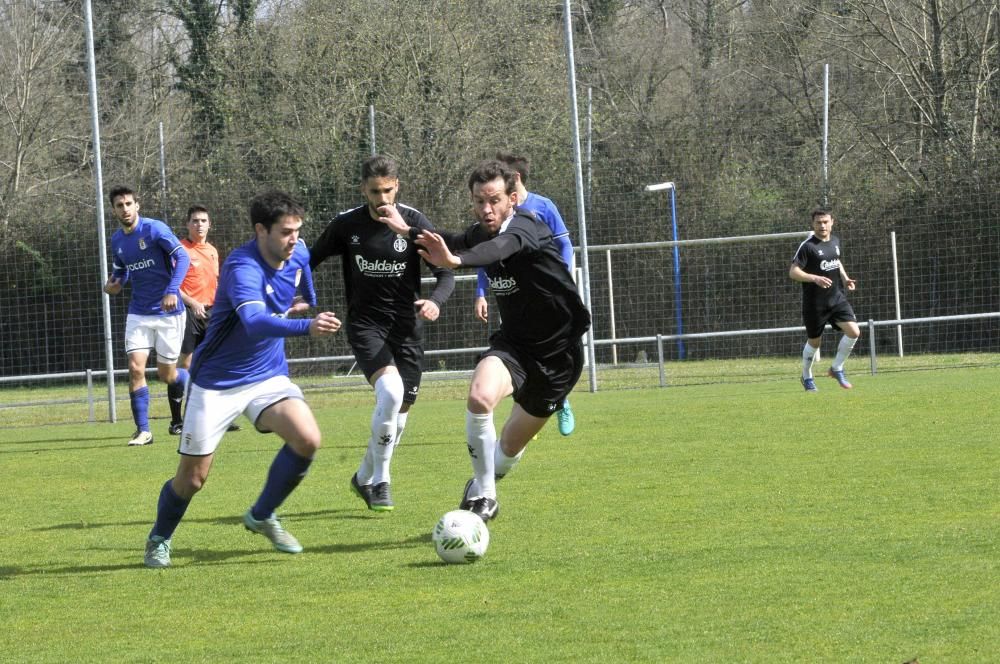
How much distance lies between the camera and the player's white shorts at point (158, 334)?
1170 cm

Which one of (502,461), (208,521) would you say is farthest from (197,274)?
(502,461)

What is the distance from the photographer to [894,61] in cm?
2419

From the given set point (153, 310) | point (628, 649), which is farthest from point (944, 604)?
point (153, 310)

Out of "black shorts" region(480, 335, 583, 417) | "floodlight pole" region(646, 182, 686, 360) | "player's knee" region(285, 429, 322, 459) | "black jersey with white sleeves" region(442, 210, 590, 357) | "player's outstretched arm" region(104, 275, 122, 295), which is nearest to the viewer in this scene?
"player's knee" region(285, 429, 322, 459)

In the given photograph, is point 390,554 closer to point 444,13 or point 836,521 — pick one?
point 836,521

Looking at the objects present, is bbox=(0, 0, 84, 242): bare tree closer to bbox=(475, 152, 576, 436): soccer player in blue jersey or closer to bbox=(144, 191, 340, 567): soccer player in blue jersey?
bbox=(475, 152, 576, 436): soccer player in blue jersey

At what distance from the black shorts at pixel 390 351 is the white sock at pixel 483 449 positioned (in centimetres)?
124

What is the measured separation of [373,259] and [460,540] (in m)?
2.45

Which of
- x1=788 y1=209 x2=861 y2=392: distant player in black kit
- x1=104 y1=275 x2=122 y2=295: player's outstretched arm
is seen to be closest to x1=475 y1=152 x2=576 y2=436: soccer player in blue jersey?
x1=104 y1=275 x2=122 y2=295: player's outstretched arm

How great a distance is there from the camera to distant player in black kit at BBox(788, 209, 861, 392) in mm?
14469

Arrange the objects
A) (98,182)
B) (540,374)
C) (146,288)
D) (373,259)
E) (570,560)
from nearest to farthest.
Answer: (570,560), (540,374), (373,259), (146,288), (98,182)

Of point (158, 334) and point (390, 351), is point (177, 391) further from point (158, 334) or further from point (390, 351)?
point (390, 351)

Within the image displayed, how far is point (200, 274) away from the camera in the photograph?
41.0 ft

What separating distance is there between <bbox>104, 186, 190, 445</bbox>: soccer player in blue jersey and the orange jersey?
2.07 ft
